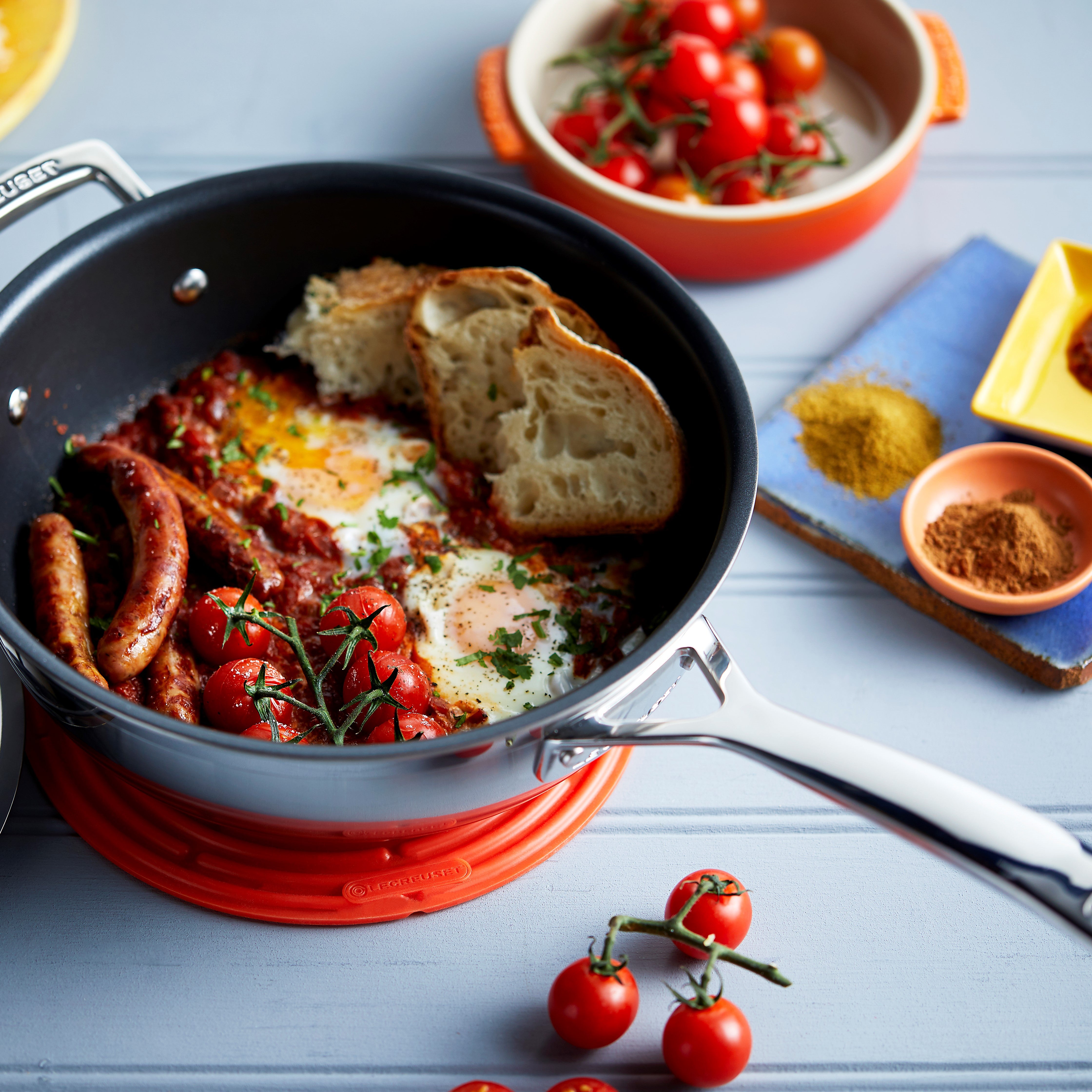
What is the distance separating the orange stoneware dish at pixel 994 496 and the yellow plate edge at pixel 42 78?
2517 mm

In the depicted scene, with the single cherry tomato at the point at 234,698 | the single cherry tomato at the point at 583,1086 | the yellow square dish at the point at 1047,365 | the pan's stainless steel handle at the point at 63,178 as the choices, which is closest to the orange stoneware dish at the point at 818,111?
the yellow square dish at the point at 1047,365

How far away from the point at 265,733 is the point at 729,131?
1.91 meters

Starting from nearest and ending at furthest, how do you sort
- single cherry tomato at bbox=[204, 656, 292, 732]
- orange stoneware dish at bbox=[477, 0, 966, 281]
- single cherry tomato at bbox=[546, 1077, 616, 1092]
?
single cherry tomato at bbox=[546, 1077, 616, 1092], single cherry tomato at bbox=[204, 656, 292, 732], orange stoneware dish at bbox=[477, 0, 966, 281]

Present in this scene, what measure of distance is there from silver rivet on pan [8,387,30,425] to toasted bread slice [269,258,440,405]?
55 centimetres

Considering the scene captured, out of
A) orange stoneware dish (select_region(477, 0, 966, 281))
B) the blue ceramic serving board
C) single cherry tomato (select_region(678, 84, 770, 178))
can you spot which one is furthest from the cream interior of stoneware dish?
the blue ceramic serving board

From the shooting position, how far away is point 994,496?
2209 millimetres

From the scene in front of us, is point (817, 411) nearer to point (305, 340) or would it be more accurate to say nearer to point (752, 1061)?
point (305, 340)

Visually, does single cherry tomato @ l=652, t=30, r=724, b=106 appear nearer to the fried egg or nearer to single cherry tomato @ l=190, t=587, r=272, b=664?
the fried egg

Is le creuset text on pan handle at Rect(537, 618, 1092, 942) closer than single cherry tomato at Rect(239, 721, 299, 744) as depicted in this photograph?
Yes

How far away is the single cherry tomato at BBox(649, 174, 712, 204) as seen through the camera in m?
2.60

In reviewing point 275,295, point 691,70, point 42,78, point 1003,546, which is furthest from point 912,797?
point 42,78

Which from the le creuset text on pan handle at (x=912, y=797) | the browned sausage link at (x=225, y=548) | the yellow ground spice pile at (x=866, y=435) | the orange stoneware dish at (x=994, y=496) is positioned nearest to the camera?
the le creuset text on pan handle at (x=912, y=797)

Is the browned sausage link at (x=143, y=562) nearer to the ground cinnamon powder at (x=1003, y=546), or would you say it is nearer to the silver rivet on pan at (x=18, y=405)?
the silver rivet on pan at (x=18, y=405)

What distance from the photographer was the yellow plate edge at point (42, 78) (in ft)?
9.34
